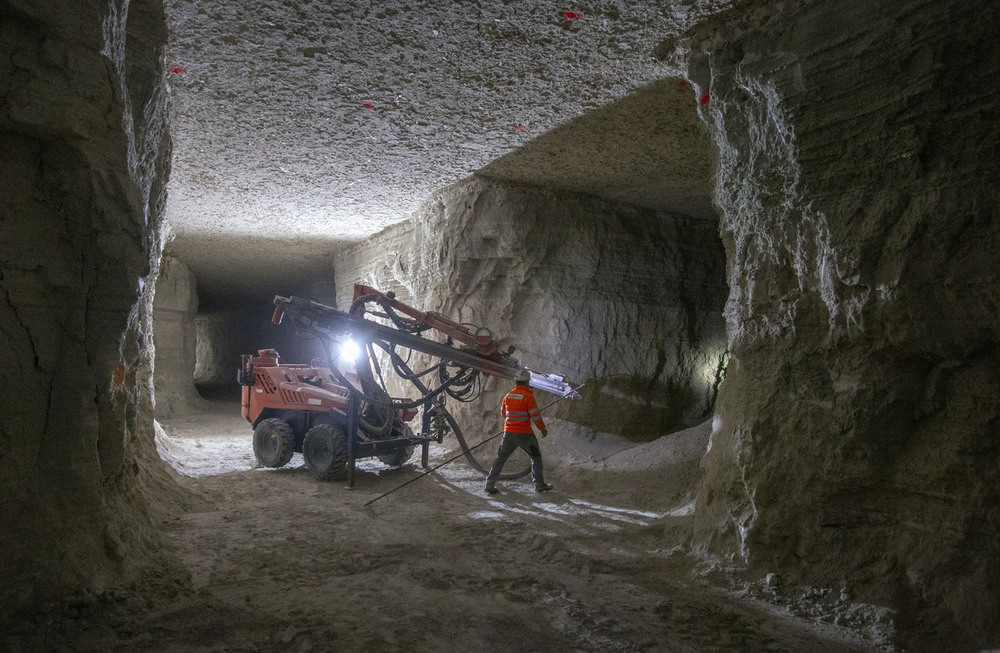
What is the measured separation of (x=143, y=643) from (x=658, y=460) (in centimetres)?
538

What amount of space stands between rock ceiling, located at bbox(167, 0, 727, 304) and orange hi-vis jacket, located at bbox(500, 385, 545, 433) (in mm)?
2728

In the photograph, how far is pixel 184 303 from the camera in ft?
43.6

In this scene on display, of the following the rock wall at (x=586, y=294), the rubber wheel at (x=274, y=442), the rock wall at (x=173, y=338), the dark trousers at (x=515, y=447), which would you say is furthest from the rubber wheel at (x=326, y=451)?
the rock wall at (x=173, y=338)

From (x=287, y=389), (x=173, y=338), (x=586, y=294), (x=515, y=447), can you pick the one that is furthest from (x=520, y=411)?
(x=173, y=338)

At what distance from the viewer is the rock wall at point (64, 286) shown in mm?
2967

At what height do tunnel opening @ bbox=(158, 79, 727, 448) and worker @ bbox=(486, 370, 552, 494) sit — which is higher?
tunnel opening @ bbox=(158, 79, 727, 448)

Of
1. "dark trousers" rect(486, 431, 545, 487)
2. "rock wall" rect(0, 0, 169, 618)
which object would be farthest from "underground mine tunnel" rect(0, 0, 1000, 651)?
"dark trousers" rect(486, 431, 545, 487)

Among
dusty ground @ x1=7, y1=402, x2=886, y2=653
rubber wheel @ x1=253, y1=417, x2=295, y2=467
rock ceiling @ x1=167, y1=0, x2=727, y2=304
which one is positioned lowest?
dusty ground @ x1=7, y1=402, x2=886, y2=653

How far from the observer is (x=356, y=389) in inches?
268

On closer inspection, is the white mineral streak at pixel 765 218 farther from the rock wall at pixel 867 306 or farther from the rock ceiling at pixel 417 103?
the rock ceiling at pixel 417 103

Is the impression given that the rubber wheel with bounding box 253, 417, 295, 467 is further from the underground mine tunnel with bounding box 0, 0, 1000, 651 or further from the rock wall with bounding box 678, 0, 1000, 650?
the rock wall with bounding box 678, 0, 1000, 650

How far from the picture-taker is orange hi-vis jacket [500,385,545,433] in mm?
6426

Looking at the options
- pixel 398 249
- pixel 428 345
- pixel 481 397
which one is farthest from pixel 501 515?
pixel 398 249

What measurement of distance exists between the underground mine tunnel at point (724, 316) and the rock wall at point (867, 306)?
0.05 feet
